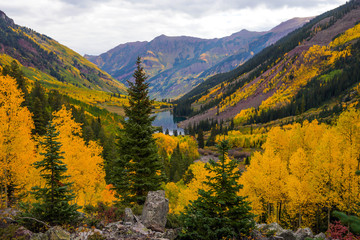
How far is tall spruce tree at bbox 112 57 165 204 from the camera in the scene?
21.2 meters

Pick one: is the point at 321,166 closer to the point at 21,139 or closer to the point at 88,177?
the point at 88,177

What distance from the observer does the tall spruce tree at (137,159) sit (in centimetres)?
2125

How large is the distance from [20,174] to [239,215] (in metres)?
25.2

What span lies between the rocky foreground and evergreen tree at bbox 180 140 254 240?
1290 millimetres

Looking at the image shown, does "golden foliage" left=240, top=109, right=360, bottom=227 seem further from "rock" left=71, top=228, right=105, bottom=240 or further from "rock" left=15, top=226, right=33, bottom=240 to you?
"rock" left=15, top=226, right=33, bottom=240

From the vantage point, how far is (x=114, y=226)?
14.2m

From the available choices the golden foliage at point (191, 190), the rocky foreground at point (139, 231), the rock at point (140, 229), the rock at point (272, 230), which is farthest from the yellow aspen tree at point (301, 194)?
the rock at point (140, 229)

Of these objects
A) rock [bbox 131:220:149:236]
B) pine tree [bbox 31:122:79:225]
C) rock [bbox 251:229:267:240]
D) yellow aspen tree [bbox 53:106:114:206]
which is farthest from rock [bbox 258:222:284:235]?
yellow aspen tree [bbox 53:106:114:206]

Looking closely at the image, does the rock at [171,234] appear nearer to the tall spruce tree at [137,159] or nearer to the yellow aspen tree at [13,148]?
the tall spruce tree at [137,159]

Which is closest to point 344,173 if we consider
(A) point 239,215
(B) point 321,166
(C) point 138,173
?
(B) point 321,166

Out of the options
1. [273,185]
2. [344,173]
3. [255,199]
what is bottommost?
[255,199]

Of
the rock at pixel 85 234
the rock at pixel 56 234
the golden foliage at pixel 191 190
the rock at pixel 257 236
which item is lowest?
the golden foliage at pixel 191 190

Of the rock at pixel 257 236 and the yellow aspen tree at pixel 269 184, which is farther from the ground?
the rock at pixel 257 236

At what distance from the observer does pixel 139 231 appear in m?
14.0
